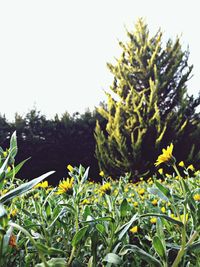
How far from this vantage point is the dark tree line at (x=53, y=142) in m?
10.5

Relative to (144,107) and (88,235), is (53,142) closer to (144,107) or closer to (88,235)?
(144,107)

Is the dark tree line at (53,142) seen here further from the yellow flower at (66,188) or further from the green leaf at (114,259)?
the green leaf at (114,259)

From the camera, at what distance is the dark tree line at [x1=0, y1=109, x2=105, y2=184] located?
1051 centimetres

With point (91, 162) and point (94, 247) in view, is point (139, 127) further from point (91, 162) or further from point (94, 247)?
point (94, 247)

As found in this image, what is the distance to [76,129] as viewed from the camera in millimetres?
11656

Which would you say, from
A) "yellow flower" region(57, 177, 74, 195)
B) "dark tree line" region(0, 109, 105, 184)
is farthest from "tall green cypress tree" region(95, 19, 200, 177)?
"yellow flower" region(57, 177, 74, 195)

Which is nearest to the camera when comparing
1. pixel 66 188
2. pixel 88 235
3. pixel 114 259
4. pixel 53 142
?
pixel 114 259

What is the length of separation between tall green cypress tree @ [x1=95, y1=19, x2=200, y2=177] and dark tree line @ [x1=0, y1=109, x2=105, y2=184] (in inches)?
23.5

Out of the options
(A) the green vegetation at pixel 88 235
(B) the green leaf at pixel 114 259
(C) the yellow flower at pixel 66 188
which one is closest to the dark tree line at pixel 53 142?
(C) the yellow flower at pixel 66 188

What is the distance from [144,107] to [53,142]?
136 inches

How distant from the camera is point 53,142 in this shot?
436 inches

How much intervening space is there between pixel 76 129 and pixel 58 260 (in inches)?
442

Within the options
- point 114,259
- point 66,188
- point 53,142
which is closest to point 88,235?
point 114,259

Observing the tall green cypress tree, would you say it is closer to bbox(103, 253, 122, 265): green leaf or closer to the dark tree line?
the dark tree line
